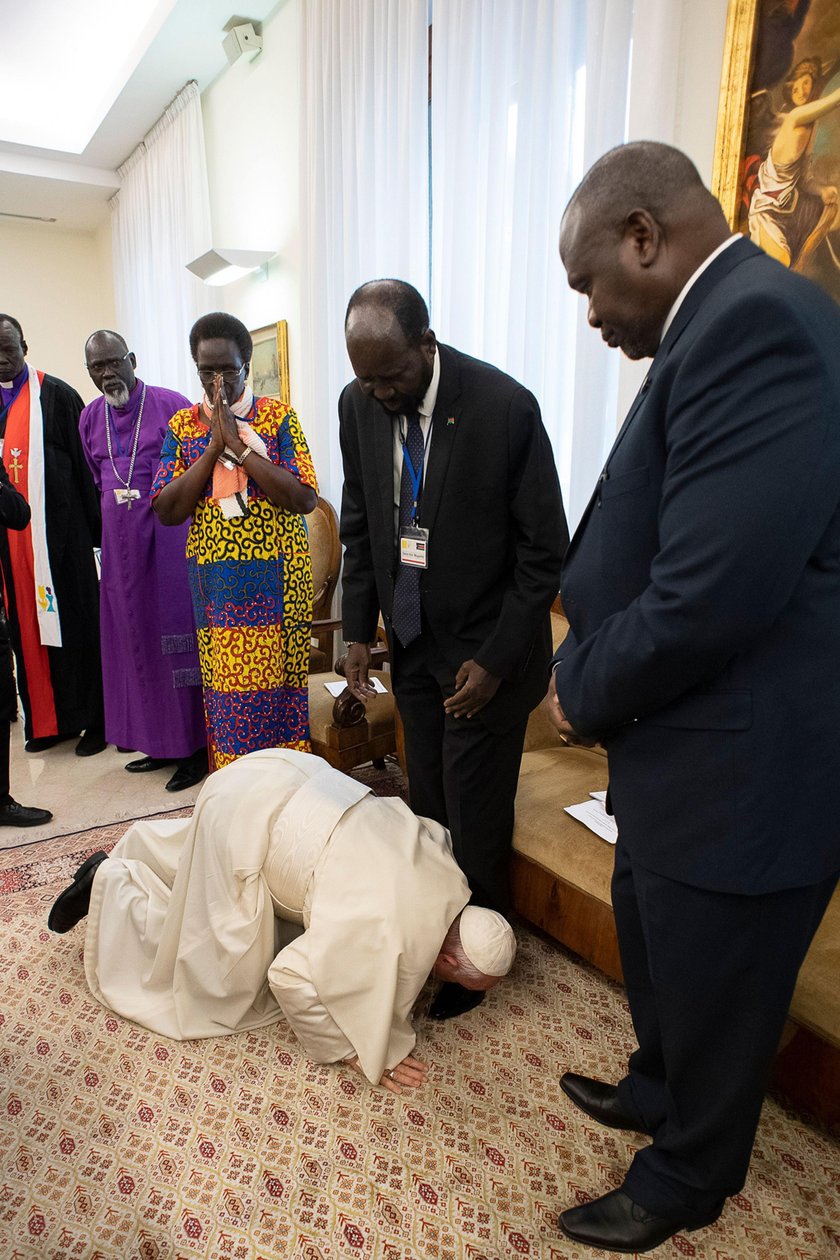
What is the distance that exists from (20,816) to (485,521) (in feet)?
7.93

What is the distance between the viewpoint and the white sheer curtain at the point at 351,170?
10.5 ft

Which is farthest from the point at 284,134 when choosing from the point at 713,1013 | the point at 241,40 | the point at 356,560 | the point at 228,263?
the point at 713,1013

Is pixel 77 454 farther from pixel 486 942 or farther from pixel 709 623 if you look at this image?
pixel 709 623

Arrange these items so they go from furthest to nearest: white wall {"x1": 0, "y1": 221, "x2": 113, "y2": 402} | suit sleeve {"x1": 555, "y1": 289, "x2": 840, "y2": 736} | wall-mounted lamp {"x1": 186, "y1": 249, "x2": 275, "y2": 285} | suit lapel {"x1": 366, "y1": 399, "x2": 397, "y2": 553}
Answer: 1. white wall {"x1": 0, "y1": 221, "x2": 113, "y2": 402}
2. wall-mounted lamp {"x1": 186, "y1": 249, "x2": 275, "y2": 285}
3. suit lapel {"x1": 366, "y1": 399, "x2": 397, "y2": 553}
4. suit sleeve {"x1": 555, "y1": 289, "x2": 840, "y2": 736}

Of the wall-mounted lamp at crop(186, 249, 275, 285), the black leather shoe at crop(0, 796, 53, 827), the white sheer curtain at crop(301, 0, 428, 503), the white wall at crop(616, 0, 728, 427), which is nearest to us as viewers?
the white wall at crop(616, 0, 728, 427)

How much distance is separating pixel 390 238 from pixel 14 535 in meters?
2.33

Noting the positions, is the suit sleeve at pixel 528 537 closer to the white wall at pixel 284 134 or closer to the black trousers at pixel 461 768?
the black trousers at pixel 461 768

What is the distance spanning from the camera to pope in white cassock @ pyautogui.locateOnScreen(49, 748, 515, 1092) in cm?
156

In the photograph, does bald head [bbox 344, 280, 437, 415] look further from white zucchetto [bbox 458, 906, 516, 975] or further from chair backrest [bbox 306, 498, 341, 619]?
chair backrest [bbox 306, 498, 341, 619]

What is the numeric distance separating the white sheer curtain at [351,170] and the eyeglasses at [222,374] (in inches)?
49.5

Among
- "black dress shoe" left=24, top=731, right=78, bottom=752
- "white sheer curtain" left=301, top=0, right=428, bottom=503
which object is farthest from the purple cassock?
"white sheer curtain" left=301, top=0, right=428, bottom=503

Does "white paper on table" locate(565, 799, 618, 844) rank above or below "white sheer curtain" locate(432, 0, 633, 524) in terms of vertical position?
below

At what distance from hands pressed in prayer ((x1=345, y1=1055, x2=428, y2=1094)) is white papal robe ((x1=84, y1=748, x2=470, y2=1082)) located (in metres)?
0.03

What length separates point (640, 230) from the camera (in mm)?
956
